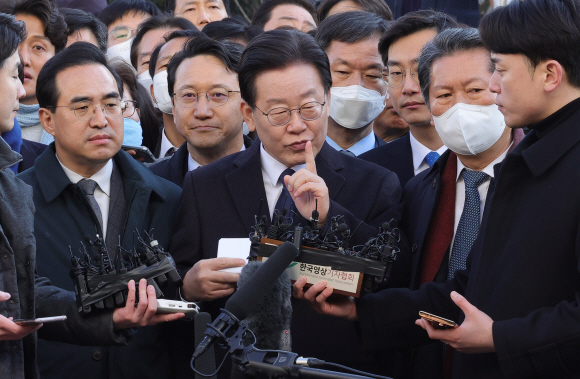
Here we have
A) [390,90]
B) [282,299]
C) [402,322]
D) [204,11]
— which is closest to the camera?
[282,299]

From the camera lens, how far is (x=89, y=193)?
15.1 ft

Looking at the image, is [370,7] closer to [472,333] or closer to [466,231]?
[466,231]

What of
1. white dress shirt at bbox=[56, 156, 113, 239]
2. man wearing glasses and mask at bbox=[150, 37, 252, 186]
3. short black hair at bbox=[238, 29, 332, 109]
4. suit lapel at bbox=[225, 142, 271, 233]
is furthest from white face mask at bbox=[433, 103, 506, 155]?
white dress shirt at bbox=[56, 156, 113, 239]

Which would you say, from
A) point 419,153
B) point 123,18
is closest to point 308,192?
point 419,153

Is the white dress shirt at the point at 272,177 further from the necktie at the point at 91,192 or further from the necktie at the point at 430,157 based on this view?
the necktie at the point at 430,157

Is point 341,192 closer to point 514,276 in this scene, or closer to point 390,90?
point 514,276

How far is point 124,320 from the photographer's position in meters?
3.59

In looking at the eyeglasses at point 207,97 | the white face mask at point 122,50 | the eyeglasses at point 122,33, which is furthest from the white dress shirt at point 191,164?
the eyeglasses at point 122,33

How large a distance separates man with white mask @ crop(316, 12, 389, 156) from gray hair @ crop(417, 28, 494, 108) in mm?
1142

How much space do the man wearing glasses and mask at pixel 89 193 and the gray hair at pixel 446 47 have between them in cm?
163

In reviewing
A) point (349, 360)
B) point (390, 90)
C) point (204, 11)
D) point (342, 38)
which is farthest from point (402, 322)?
point (204, 11)

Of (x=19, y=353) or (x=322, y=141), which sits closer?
(x=19, y=353)

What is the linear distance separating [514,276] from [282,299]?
39.4 inches

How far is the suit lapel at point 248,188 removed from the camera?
419 centimetres
